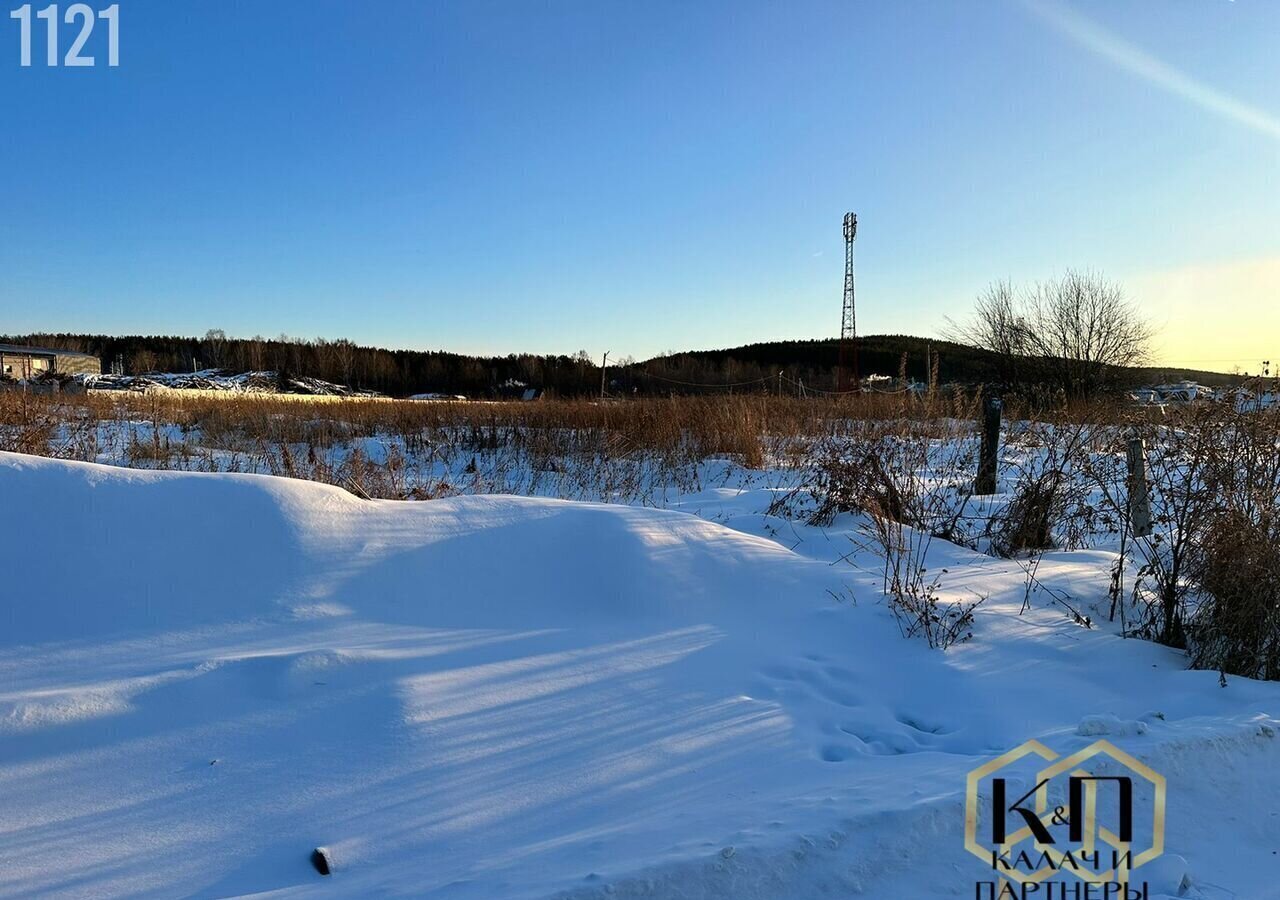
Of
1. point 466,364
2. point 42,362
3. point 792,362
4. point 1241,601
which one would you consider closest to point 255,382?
point 42,362

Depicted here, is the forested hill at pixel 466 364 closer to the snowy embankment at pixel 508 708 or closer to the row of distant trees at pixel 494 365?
the row of distant trees at pixel 494 365

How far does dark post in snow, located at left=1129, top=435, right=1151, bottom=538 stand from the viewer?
398 cm

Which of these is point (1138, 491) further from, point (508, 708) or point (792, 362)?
point (792, 362)

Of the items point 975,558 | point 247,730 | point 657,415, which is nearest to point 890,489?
point 975,558

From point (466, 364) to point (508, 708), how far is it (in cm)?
5940

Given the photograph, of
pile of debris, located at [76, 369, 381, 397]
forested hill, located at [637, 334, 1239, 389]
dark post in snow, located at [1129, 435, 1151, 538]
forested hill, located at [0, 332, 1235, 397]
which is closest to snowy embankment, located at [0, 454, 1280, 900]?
dark post in snow, located at [1129, 435, 1151, 538]

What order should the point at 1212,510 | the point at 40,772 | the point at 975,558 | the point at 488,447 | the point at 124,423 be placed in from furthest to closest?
the point at 124,423 → the point at 488,447 → the point at 975,558 → the point at 1212,510 → the point at 40,772

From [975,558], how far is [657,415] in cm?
727

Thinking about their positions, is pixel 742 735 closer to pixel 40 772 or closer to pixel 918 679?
pixel 918 679

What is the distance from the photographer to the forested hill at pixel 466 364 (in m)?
49.1

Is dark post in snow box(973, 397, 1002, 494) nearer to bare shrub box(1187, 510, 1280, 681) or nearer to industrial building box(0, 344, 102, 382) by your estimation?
bare shrub box(1187, 510, 1280, 681)

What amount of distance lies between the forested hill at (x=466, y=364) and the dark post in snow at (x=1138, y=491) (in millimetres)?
38655

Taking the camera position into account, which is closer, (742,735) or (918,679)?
(742,735)

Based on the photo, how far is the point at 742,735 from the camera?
2.65 metres
